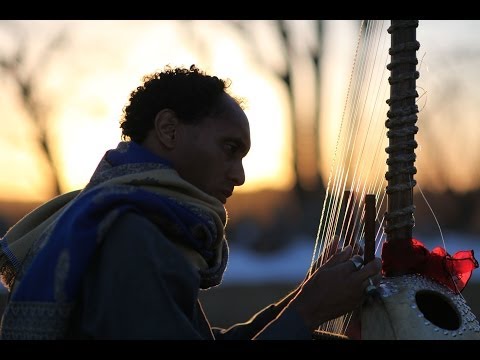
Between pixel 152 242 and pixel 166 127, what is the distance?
19.1 inches

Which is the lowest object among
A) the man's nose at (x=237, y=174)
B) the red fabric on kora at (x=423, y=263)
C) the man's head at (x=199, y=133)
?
the red fabric on kora at (x=423, y=263)

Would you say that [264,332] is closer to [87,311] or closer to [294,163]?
[87,311]

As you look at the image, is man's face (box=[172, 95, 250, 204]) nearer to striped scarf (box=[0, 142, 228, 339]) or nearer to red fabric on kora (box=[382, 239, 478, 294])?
striped scarf (box=[0, 142, 228, 339])

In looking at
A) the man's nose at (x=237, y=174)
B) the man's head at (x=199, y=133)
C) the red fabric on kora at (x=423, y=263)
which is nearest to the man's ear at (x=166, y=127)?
the man's head at (x=199, y=133)

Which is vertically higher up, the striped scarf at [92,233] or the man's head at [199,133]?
the man's head at [199,133]

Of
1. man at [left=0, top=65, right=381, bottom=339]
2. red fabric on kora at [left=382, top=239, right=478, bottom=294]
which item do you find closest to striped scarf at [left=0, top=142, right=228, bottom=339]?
man at [left=0, top=65, right=381, bottom=339]

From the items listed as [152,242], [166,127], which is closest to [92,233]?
[152,242]

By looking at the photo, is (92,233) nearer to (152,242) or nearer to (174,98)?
(152,242)

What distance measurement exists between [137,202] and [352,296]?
2.24 feet

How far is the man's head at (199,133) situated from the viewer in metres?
2.83

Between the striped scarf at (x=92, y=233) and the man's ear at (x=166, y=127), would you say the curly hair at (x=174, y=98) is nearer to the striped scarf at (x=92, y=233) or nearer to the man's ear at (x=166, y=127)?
the man's ear at (x=166, y=127)

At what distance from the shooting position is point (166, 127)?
2859mm

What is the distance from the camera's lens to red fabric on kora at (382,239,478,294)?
120 inches

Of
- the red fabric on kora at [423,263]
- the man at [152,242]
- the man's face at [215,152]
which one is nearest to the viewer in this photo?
the man at [152,242]
